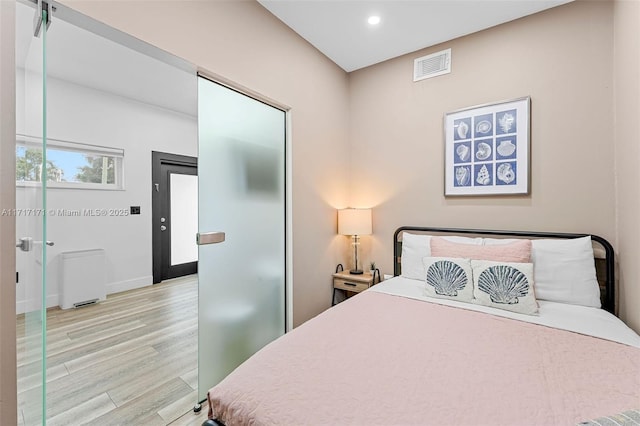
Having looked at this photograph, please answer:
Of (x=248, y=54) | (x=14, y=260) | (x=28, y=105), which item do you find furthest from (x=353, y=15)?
(x=14, y=260)

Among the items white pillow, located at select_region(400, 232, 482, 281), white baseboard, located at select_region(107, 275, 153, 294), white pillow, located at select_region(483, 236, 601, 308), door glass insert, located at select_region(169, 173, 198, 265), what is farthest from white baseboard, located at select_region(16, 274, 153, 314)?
white pillow, located at select_region(483, 236, 601, 308)

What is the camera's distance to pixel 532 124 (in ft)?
7.62

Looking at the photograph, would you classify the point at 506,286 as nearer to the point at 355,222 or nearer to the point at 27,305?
the point at 355,222

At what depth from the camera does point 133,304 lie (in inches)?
141

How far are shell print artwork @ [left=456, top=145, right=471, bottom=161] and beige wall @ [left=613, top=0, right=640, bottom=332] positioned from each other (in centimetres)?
96

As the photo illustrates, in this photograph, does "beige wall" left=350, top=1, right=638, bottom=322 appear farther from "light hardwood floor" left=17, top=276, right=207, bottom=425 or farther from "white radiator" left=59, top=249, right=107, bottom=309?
"white radiator" left=59, top=249, right=107, bottom=309

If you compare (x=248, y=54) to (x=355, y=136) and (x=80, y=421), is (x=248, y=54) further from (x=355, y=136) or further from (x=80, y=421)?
(x=80, y=421)

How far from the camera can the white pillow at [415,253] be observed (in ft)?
8.07

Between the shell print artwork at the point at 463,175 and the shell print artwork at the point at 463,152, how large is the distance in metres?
0.09

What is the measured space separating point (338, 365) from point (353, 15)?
2.55 m

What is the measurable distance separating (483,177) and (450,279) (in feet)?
3.56

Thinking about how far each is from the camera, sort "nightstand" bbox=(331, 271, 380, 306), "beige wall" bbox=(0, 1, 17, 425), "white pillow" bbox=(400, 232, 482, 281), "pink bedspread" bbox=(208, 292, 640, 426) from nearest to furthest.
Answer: "pink bedspread" bbox=(208, 292, 640, 426)
"beige wall" bbox=(0, 1, 17, 425)
"white pillow" bbox=(400, 232, 482, 281)
"nightstand" bbox=(331, 271, 380, 306)

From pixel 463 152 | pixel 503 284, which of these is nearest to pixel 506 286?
pixel 503 284

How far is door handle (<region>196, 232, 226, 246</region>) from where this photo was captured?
1.77 meters
